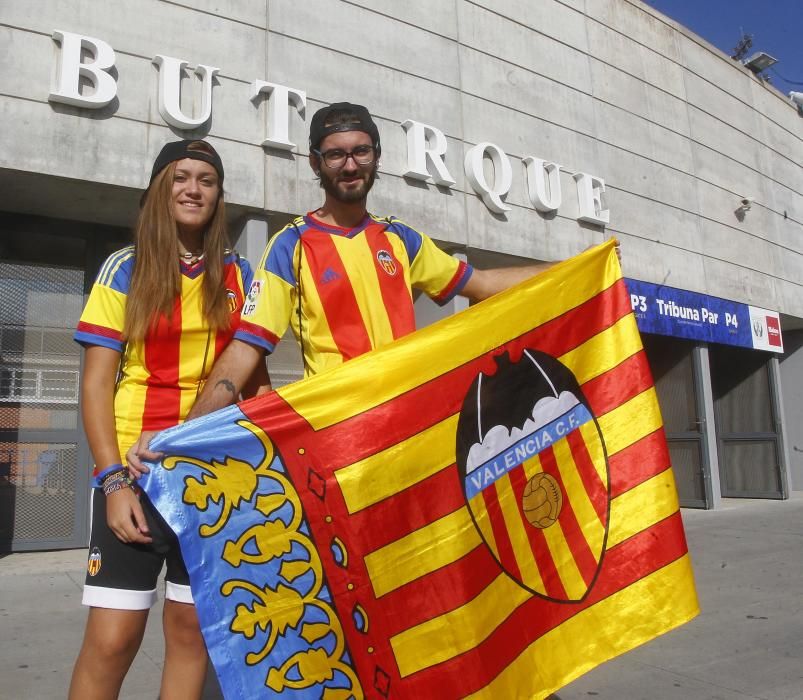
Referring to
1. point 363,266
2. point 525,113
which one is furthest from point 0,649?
point 525,113

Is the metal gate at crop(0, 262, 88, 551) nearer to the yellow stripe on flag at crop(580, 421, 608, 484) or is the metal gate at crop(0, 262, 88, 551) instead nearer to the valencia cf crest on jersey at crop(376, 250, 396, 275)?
the valencia cf crest on jersey at crop(376, 250, 396, 275)

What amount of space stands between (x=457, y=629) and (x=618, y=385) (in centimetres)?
98

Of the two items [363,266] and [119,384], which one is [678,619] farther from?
[119,384]

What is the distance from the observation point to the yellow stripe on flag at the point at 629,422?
2309mm

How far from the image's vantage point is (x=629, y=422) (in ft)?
7.66

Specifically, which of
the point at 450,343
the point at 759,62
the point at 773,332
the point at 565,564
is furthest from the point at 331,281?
the point at 759,62

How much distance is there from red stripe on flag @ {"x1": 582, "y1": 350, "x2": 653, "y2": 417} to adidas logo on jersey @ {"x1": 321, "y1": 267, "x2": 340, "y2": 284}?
3.07 ft

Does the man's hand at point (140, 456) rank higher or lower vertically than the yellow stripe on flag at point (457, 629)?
higher

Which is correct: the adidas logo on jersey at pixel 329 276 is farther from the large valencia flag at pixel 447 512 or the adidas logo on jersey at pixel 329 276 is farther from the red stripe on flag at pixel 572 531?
the red stripe on flag at pixel 572 531

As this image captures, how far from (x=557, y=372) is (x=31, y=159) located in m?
5.75

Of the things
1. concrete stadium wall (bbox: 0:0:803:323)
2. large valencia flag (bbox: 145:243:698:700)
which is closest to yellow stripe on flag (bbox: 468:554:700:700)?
large valencia flag (bbox: 145:243:698:700)

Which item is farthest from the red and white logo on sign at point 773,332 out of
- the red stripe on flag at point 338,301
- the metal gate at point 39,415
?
the red stripe on flag at point 338,301

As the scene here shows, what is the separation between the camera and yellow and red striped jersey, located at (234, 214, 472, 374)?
1.97 m

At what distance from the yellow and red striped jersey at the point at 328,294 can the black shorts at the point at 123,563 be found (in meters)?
0.56
